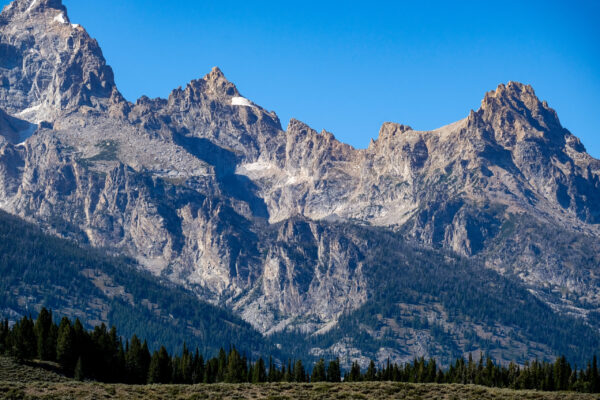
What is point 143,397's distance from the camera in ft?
557

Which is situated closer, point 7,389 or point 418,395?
point 7,389

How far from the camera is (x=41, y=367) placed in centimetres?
19338

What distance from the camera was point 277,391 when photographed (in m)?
182

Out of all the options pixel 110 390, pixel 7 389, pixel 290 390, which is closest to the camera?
pixel 7 389

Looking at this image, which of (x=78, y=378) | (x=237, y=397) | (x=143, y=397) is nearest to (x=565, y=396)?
(x=237, y=397)

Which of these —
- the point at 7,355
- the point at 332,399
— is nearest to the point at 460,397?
the point at 332,399

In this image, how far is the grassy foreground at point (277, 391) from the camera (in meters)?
168

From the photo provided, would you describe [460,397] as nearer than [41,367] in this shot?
Yes

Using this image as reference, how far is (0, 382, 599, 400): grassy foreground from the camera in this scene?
6599 inches

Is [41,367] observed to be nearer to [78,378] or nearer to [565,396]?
[78,378]

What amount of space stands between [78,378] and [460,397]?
7257 cm

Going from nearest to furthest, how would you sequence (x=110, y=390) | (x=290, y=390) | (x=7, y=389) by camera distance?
(x=7, y=389) < (x=110, y=390) < (x=290, y=390)

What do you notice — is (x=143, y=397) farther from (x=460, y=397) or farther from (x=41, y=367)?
(x=460, y=397)

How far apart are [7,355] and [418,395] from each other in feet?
253
